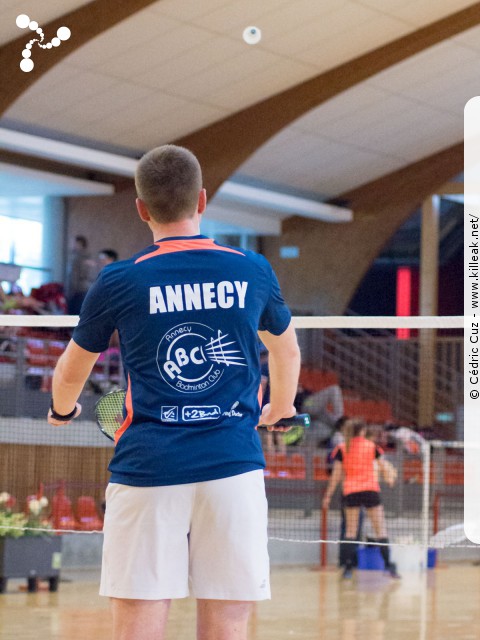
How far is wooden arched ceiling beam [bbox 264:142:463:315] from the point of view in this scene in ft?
78.9

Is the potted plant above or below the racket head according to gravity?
below

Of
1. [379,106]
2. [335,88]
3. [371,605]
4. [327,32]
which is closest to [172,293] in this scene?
[371,605]

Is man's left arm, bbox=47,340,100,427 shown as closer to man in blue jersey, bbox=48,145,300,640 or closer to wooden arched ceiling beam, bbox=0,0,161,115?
man in blue jersey, bbox=48,145,300,640

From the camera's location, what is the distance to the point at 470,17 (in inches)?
681

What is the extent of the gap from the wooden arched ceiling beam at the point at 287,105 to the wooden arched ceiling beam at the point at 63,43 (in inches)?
168

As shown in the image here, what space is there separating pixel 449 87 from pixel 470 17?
101 inches

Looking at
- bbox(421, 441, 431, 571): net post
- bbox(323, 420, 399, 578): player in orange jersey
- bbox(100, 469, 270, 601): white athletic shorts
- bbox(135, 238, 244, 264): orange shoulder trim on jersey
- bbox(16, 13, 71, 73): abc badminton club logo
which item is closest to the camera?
bbox(100, 469, 270, 601): white athletic shorts

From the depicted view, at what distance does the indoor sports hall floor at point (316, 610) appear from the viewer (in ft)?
29.2

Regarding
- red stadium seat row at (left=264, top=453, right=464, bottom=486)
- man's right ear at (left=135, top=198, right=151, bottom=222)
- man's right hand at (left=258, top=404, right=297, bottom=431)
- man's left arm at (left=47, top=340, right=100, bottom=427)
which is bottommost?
red stadium seat row at (left=264, top=453, right=464, bottom=486)

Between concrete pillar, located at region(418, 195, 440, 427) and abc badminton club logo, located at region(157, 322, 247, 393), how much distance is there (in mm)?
21289

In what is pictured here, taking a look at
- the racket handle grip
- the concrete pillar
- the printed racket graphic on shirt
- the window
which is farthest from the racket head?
the concrete pillar

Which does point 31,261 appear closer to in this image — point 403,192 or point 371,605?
point 403,192

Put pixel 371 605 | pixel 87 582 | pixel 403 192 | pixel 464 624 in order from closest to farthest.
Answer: pixel 464 624 < pixel 371 605 < pixel 87 582 < pixel 403 192

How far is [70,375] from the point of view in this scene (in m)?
3.06
